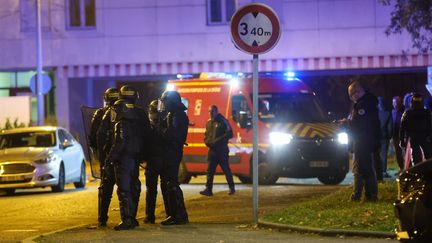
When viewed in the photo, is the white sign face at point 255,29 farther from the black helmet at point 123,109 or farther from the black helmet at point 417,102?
the black helmet at point 417,102

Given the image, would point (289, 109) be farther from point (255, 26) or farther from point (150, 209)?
point (255, 26)

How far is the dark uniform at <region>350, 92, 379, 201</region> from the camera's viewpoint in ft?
46.1

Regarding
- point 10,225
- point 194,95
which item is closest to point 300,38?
point 194,95

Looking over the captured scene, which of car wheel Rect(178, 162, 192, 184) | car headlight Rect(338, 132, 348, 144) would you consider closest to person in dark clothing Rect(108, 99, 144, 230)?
car headlight Rect(338, 132, 348, 144)

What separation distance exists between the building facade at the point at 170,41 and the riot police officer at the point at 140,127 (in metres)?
19.3

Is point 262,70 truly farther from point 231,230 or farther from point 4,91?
point 231,230

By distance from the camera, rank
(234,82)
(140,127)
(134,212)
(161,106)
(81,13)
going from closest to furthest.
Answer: (140,127), (134,212), (161,106), (234,82), (81,13)

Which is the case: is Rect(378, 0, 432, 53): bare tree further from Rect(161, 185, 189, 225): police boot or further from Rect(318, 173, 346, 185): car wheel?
Rect(161, 185, 189, 225): police boot

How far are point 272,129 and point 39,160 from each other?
16.5ft

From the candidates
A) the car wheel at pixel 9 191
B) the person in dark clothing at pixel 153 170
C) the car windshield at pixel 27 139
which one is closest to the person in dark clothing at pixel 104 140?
the person in dark clothing at pixel 153 170

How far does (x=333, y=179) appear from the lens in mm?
21438

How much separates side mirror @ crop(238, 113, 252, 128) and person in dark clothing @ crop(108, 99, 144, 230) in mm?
8532

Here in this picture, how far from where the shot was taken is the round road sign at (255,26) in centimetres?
1270

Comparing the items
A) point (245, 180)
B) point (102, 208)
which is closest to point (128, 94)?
point (102, 208)
